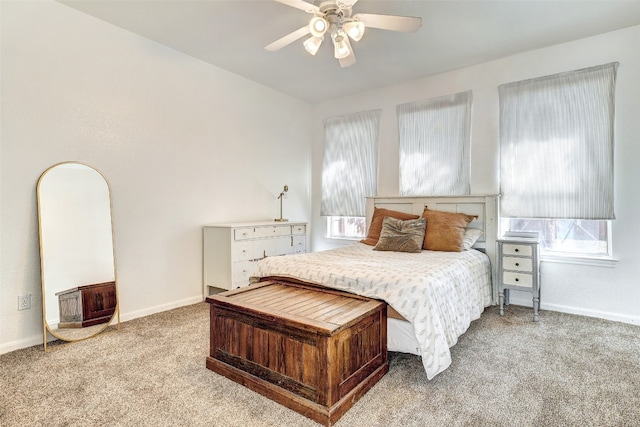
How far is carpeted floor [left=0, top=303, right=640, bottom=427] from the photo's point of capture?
1.61m

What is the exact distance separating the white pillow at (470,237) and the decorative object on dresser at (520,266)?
0.84 feet

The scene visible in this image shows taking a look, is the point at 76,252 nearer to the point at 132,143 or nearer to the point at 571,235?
the point at 132,143

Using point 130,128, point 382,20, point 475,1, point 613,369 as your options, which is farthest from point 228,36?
→ point 613,369

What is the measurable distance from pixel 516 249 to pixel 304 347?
2.43 metres

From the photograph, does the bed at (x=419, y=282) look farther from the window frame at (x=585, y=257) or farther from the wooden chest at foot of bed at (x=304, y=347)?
the window frame at (x=585, y=257)

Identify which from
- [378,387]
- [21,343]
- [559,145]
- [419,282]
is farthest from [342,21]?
[21,343]

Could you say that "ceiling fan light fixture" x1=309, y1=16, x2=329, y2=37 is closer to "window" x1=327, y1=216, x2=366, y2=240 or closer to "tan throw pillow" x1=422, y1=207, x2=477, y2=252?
"tan throw pillow" x1=422, y1=207, x2=477, y2=252

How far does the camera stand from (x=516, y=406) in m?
1.70

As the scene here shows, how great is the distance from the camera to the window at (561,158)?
3.04 meters

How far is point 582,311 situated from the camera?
3.13m

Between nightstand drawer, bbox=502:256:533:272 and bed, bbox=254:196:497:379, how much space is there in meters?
0.18

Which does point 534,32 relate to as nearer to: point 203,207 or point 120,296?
point 203,207

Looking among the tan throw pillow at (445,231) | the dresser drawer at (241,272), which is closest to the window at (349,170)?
the tan throw pillow at (445,231)

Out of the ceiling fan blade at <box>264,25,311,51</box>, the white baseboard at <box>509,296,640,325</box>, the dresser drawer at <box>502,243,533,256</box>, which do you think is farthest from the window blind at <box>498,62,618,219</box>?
the ceiling fan blade at <box>264,25,311,51</box>
